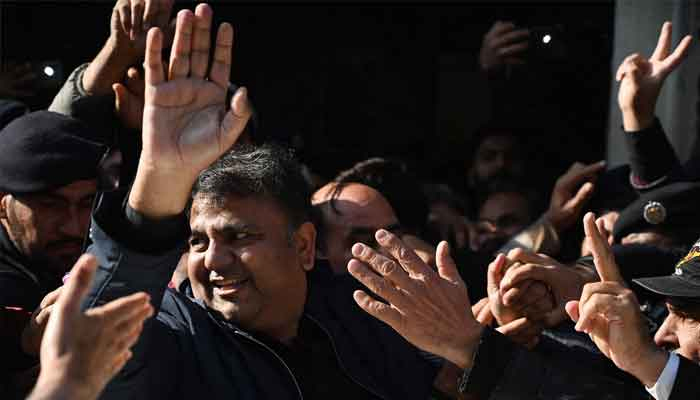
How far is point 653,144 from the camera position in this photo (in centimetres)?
415

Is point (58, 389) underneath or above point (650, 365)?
above

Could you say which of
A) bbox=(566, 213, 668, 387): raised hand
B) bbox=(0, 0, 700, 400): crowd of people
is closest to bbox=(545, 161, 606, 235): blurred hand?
Answer: bbox=(0, 0, 700, 400): crowd of people

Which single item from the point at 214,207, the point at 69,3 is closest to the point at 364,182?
the point at 214,207

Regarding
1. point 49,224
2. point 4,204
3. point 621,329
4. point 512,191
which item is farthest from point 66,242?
point 512,191

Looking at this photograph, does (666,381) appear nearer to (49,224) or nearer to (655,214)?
(655,214)

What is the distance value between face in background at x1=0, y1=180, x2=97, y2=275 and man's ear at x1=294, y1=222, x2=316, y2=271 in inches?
24.6

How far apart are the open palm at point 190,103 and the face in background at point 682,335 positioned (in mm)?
1162

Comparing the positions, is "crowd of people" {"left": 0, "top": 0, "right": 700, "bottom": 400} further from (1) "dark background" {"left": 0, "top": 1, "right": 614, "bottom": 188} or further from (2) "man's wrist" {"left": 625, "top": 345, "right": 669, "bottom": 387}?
(1) "dark background" {"left": 0, "top": 1, "right": 614, "bottom": 188}

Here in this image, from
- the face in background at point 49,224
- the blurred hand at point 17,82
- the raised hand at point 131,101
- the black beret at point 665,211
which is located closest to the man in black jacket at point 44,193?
the face in background at point 49,224

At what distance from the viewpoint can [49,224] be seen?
3396mm

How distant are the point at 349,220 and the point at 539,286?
889 mm

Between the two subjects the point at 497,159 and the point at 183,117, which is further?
the point at 497,159

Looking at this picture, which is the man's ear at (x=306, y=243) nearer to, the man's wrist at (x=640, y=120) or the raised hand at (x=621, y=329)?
the raised hand at (x=621, y=329)

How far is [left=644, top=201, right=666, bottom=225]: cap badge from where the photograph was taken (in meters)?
4.06
